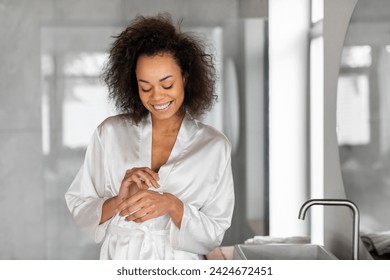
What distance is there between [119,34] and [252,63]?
321mm

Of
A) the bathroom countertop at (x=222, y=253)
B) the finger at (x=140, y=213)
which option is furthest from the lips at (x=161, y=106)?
the bathroom countertop at (x=222, y=253)

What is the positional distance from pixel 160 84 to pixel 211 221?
0.35 meters

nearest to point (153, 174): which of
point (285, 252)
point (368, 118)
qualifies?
point (285, 252)

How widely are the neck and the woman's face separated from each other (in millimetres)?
15

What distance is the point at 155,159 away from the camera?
4.68 ft

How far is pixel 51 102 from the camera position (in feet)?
4.69

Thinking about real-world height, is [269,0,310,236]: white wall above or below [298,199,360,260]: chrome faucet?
above

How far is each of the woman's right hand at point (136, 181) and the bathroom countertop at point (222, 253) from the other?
0.22m

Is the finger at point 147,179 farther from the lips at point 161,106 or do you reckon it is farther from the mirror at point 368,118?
the mirror at point 368,118

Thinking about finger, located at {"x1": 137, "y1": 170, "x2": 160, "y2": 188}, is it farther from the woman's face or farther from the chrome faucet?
the chrome faucet

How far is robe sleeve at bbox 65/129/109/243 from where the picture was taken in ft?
4.70

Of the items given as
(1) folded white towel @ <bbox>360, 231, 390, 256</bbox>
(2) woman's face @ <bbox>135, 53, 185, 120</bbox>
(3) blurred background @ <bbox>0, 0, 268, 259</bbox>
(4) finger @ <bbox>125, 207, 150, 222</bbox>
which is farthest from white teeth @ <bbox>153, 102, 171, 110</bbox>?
(1) folded white towel @ <bbox>360, 231, 390, 256</bbox>
